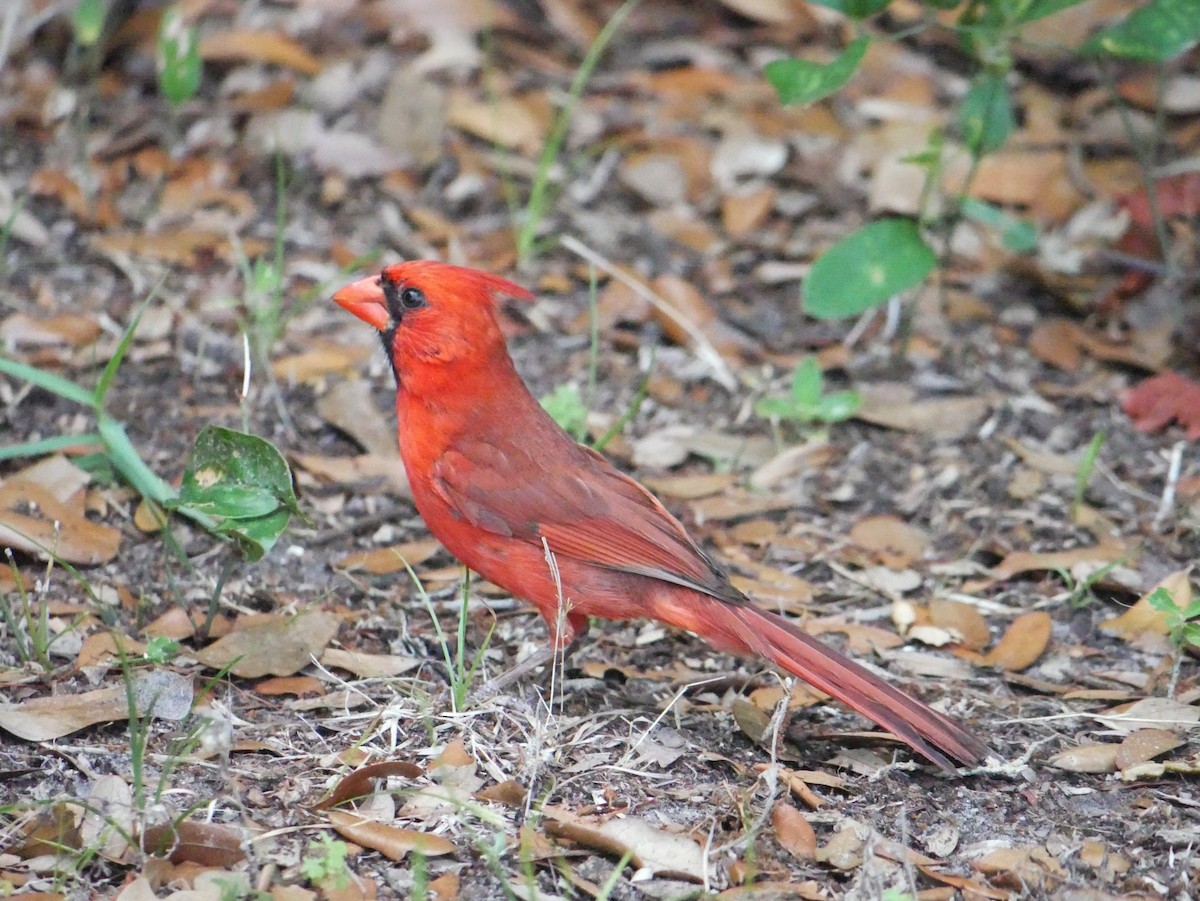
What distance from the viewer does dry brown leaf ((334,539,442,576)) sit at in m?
3.86

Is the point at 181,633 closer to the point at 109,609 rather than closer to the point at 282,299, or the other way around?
the point at 109,609

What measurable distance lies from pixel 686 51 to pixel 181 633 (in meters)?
3.64

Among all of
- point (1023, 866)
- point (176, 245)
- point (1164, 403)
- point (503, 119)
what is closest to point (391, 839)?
point (1023, 866)

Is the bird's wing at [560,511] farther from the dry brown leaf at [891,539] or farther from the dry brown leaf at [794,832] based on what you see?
the dry brown leaf at [891,539]

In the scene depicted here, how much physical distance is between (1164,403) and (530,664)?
7.63 ft

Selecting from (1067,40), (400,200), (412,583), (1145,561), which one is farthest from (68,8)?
(1145,561)

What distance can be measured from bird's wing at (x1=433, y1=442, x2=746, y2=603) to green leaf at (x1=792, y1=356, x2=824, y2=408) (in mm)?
1138

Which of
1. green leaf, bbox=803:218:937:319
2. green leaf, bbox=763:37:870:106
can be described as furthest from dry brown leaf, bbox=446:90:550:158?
green leaf, bbox=763:37:870:106

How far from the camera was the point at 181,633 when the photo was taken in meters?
3.43

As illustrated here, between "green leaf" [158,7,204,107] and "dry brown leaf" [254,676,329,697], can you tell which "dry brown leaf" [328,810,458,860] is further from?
"green leaf" [158,7,204,107]

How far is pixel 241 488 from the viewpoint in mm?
3186

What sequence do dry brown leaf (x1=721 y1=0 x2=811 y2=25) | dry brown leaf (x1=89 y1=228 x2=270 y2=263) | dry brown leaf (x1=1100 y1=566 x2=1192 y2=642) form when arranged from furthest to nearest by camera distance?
dry brown leaf (x1=721 y1=0 x2=811 y2=25) < dry brown leaf (x1=89 y1=228 x2=270 y2=263) < dry brown leaf (x1=1100 y1=566 x2=1192 y2=642)

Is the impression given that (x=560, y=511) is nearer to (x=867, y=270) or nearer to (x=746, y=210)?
(x=867, y=270)

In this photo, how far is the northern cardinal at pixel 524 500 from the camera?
10.8ft
